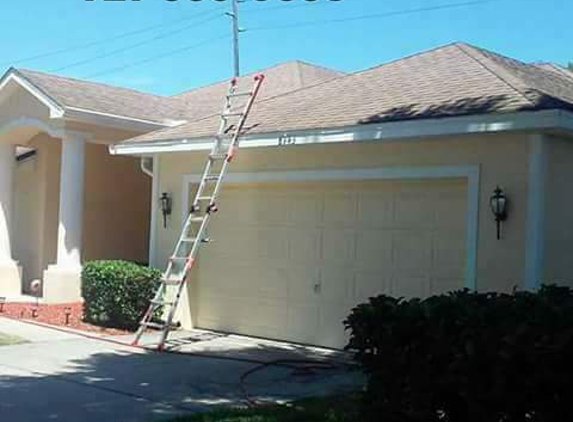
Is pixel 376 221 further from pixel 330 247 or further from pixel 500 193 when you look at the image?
pixel 500 193

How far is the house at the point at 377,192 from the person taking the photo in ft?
32.0

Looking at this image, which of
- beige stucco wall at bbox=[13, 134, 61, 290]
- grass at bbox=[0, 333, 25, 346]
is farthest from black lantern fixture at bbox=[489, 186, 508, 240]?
beige stucco wall at bbox=[13, 134, 61, 290]

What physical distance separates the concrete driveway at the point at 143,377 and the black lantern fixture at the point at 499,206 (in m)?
2.61

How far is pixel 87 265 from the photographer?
13875 millimetres

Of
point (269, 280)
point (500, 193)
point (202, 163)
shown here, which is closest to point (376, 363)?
point (500, 193)

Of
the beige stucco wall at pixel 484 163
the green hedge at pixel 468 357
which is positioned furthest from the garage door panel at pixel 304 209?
the green hedge at pixel 468 357

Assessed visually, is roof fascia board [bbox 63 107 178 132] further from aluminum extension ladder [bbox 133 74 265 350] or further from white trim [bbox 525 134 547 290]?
white trim [bbox 525 134 547 290]

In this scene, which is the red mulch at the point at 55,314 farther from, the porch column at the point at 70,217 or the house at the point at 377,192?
the house at the point at 377,192

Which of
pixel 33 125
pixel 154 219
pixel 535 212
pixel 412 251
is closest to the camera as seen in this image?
pixel 535 212

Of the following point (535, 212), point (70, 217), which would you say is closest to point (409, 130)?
point (535, 212)

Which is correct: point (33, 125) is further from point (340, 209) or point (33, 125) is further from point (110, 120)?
point (340, 209)

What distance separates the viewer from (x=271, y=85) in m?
20.0

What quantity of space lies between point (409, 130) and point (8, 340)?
22.0 feet

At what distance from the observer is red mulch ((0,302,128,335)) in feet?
43.7
